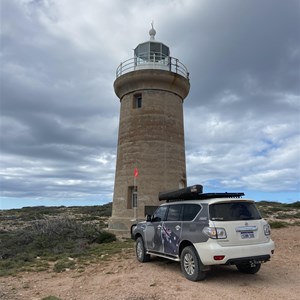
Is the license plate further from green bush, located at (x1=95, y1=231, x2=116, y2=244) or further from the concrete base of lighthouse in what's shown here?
the concrete base of lighthouse

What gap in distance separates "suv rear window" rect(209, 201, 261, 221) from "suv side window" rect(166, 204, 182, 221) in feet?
4.52

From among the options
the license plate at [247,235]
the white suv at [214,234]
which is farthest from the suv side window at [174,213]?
the license plate at [247,235]

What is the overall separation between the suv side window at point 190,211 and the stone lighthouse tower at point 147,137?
8947mm

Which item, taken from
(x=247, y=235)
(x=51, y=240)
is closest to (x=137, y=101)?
(x=51, y=240)

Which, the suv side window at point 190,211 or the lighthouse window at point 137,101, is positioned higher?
the lighthouse window at point 137,101

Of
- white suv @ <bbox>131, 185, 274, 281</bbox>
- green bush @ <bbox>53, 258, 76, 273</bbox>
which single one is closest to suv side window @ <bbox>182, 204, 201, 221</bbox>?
white suv @ <bbox>131, 185, 274, 281</bbox>

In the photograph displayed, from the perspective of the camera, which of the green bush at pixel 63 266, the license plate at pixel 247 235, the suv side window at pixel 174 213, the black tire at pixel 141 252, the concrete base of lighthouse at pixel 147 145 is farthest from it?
the concrete base of lighthouse at pixel 147 145

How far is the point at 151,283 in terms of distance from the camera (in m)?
8.29

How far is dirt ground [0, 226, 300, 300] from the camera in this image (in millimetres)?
7375

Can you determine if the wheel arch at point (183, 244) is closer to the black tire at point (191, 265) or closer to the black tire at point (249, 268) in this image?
the black tire at point (191, 265)

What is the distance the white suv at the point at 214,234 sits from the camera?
26.2 ft

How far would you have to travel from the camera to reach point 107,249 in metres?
14.0

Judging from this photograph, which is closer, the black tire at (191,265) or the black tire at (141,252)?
the black tire at (191,265)

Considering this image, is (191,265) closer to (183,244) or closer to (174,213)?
(183,244)
